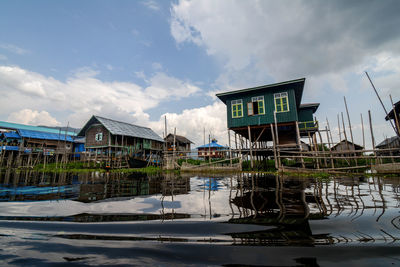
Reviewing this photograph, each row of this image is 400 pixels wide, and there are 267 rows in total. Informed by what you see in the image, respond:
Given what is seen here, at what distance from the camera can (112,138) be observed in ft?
77.7

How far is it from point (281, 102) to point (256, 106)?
212 centimetres

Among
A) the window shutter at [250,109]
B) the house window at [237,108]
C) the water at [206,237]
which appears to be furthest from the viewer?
the house window at [237,108]

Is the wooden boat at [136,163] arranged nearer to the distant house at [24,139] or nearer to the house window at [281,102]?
the distant house at [24,139]

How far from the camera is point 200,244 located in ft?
5.14

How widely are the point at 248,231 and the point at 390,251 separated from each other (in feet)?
3.69

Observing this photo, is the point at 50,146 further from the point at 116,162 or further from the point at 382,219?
the point at 382,219

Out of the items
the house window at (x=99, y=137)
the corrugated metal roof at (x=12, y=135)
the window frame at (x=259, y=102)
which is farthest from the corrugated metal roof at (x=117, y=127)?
the window frame at (x=259, y=102)

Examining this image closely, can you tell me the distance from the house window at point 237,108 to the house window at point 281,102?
10.3ft

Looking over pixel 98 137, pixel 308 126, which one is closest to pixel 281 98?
pixel 308 126

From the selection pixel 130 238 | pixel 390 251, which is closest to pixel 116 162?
pixel 130 238

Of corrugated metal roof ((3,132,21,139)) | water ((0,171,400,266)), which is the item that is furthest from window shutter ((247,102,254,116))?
corrugated metal roof ((3,132,21,139))

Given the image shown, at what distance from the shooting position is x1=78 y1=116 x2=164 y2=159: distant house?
2323 centimetres

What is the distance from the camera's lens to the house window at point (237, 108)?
16.3m

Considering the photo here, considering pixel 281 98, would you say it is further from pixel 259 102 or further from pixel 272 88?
pixel 259 102
